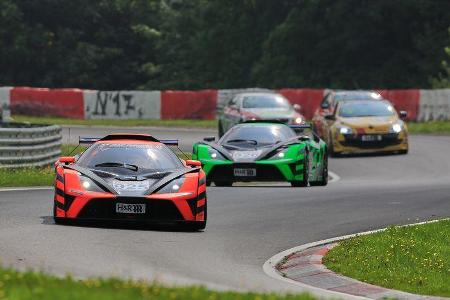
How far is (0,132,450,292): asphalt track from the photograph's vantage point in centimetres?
1309

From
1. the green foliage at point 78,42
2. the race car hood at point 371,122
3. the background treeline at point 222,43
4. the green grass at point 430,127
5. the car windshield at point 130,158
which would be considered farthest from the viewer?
the green foliage at point 78,42

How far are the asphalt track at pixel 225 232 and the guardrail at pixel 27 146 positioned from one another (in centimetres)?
465

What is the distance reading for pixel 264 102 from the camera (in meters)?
39.1

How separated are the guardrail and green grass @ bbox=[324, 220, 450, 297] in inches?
456

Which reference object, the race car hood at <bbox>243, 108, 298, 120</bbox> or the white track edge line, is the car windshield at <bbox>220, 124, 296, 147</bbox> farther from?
the race car hood at <bbox>243, 108, 298, 120</bbox>

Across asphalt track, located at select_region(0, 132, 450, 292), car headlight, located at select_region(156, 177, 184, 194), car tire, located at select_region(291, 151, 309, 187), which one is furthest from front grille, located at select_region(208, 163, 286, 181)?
car headlight, located at select_region(156, 177, 184, 194)

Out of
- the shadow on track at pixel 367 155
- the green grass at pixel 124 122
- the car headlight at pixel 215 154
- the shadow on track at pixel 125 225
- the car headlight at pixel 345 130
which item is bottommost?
the green grass at pixel 124 122

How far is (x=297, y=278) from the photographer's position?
13.9 metres

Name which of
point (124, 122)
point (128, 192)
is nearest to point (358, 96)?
point (124, 122)

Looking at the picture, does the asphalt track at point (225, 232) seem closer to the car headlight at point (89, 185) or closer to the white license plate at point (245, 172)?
the white license plate at point (245, 172)

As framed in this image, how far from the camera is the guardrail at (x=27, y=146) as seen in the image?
87.9 feet

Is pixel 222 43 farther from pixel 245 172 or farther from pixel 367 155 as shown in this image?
pixel 245 172

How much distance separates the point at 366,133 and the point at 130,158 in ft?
60.4

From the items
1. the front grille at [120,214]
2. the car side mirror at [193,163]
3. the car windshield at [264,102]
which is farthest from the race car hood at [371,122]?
the front grille at [120,214]
